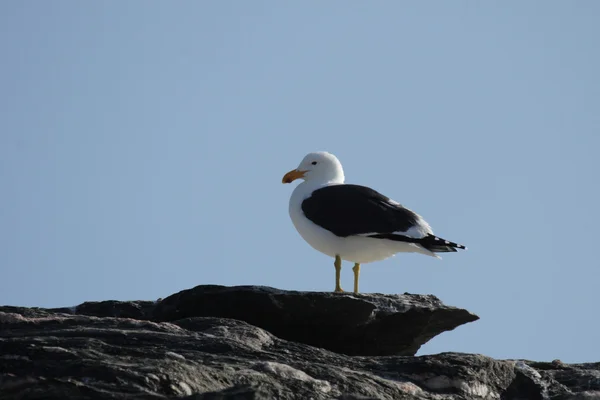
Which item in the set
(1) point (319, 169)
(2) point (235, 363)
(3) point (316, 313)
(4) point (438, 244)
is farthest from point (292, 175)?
(2) point (235, 363)

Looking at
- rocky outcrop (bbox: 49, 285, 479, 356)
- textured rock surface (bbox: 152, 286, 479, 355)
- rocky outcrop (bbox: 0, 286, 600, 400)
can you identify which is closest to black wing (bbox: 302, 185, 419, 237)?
rocky outcrop (bbox: 49, 285, 479, 356)

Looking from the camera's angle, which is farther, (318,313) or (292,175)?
(292,175)

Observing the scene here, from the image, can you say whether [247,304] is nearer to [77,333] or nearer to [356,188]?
Answer: [77,333]

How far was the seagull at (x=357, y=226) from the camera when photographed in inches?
585

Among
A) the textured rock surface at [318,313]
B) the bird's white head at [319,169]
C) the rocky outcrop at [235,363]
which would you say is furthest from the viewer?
the bird's white head at [319,169]

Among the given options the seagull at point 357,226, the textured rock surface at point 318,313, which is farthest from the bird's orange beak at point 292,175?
the textured rock surface at point 318,313

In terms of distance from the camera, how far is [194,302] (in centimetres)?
1167

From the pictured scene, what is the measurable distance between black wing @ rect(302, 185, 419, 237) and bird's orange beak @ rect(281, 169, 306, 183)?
3.73 feet

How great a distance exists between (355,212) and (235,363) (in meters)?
6.96

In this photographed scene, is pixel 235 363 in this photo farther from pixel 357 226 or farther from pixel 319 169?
pixel 319 169

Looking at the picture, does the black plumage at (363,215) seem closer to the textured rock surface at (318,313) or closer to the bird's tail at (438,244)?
the bird's tail at (438,244)

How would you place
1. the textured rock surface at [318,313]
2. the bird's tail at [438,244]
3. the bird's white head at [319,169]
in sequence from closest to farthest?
the textured rock surface at [318,313] → the bird's tail at [438,244] → the bird's white head at [319,169]

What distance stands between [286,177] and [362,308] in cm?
610

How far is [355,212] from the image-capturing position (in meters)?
15.3
